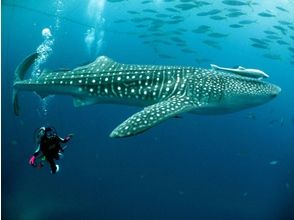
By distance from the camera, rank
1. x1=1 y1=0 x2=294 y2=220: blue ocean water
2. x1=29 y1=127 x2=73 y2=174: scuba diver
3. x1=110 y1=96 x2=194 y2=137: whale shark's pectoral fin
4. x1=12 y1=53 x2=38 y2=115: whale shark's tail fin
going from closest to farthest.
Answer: x1=110 y1=96 x2=194 y2=137: whale shark's pectoral fin
x1=29 y1=127 x2=73 y2=174: scuba diver
x1=12 y1=53 x2=38 y2=115: whale shark's tail fin
x1=1 y1=0 x2=294 y2=220: blue ocean water

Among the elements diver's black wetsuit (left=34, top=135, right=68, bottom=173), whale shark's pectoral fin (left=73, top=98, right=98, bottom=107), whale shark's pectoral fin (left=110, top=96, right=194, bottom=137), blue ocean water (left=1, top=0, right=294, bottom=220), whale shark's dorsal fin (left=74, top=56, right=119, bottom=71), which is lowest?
blue ocean water (left=1, top=0, right=294, bottom=220)

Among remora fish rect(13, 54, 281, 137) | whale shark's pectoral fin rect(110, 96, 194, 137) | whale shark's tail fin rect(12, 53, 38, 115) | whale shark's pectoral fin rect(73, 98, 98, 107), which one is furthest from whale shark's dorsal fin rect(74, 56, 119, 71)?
whale shark's pectoral fin rect(110, 96, 194, 137)

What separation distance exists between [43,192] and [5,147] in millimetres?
5313

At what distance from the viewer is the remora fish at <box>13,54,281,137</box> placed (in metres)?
5.69

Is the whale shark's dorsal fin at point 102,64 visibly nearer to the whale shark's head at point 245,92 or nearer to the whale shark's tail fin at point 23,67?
the whale shark's tail fin at point 23,67

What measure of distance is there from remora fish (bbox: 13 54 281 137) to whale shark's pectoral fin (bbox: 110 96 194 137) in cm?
3

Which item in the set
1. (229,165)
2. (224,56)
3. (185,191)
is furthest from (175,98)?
(224,56)

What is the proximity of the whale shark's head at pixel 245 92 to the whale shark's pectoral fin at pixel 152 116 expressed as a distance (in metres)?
0.69

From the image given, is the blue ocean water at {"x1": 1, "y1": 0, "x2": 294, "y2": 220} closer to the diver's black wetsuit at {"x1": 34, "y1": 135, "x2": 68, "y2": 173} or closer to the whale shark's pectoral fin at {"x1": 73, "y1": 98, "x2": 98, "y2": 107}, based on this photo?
the whale shark's pectoral fin at {"x1": 73, "y1": 98, "x2": 98, "y2": 107}

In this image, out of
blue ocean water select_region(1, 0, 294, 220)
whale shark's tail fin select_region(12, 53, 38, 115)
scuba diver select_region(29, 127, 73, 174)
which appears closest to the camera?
scuba diver select_region(29, 127, 73, 174)

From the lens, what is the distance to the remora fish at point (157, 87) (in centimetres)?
569

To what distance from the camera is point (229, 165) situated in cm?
3012

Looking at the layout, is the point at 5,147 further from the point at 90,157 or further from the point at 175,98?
the point at 175,98

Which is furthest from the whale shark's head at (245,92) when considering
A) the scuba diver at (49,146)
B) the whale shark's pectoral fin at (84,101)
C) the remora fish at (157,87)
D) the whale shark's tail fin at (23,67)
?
the whale shark's tail fin at (23,67)
